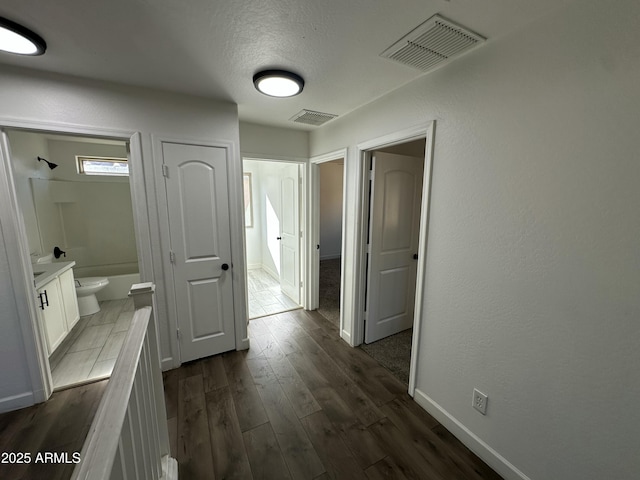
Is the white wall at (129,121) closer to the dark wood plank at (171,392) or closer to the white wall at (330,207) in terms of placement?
the dark wood plank at (171,392)

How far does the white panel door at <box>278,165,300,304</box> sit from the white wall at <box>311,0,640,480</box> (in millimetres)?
1952

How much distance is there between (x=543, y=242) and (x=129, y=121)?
2.78 m

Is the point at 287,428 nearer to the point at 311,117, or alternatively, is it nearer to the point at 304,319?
the point at 304,319

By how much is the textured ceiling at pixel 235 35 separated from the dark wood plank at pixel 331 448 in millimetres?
2371

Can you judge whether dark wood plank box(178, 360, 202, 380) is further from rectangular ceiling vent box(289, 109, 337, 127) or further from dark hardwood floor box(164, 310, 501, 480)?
rectangular ceiling vent box(289, 109, 337, 127)

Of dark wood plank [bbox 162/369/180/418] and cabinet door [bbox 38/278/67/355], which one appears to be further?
cabinet door [bbox 38/278/67/355]

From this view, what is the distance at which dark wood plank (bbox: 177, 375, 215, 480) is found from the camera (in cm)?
148

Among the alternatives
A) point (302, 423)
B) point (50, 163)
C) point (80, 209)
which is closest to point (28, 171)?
point (50, 163)

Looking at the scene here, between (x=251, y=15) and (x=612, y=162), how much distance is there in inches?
65.1

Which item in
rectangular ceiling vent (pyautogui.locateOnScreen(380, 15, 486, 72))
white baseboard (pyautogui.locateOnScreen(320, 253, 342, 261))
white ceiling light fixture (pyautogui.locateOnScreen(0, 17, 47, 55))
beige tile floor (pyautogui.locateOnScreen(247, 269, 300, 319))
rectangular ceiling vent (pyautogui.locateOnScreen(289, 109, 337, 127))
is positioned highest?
rectangular ceiling vent (pyautogui.locateOnScreen(380, 15, 486, 72))

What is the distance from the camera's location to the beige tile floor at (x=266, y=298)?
3.56 metres

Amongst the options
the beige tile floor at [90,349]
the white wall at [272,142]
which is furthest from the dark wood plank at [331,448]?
the white wall at [272,142]

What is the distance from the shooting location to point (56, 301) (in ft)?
8.54

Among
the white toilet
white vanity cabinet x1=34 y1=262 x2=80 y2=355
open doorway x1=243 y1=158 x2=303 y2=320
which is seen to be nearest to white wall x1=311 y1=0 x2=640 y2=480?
open doorway x1=243 y1=158 x2=303 y2=320
